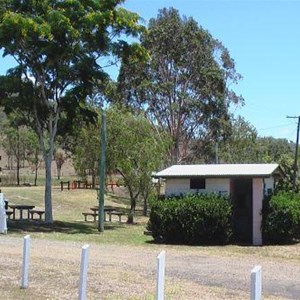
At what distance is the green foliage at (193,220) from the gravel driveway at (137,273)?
6.72 feet

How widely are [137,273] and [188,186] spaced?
10519 mm

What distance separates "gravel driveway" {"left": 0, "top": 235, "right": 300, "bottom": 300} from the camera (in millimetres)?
10047

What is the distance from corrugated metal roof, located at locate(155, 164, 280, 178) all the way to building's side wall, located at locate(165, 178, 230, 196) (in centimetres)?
27

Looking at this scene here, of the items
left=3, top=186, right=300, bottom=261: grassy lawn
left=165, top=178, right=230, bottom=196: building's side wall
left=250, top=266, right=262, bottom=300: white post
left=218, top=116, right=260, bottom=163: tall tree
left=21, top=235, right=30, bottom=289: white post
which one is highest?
left=218, top=116, right=260, bottom=163: tall tree

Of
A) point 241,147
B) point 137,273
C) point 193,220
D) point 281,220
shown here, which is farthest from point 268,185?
point 241,147

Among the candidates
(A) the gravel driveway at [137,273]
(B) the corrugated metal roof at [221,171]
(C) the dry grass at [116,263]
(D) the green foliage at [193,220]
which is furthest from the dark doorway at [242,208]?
(A) the gravel driveway at [137,273]

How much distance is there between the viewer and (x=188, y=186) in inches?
904

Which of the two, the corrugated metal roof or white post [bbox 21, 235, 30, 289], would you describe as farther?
the corrugated metal roof

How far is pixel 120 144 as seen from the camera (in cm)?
3169

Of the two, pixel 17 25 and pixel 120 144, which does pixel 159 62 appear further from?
pixel 17 25

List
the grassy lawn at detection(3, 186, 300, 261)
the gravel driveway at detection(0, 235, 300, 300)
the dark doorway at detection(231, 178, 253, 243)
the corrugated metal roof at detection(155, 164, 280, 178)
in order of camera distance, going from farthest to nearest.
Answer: the dark doorway at detection(231, 178, 253, 243)
the corrugated metal roof at detection(155, 164, 280, 178)
the grassy lawn at detection(3, 186, 300, 261)
the gravel driveway at detection(0, 235, 300, 300)

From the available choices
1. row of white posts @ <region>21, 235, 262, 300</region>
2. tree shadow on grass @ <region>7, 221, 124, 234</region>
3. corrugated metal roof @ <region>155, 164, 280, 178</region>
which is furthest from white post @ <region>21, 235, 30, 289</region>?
tree shadow on grass @ <region>7, 221, 124, 234</region>

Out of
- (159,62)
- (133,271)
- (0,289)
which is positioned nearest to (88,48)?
A: (133,271)

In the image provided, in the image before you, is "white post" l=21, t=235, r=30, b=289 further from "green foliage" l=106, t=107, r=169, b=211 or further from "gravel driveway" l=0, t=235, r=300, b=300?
"green foliage" l=106, t=107, r=169, b=211
